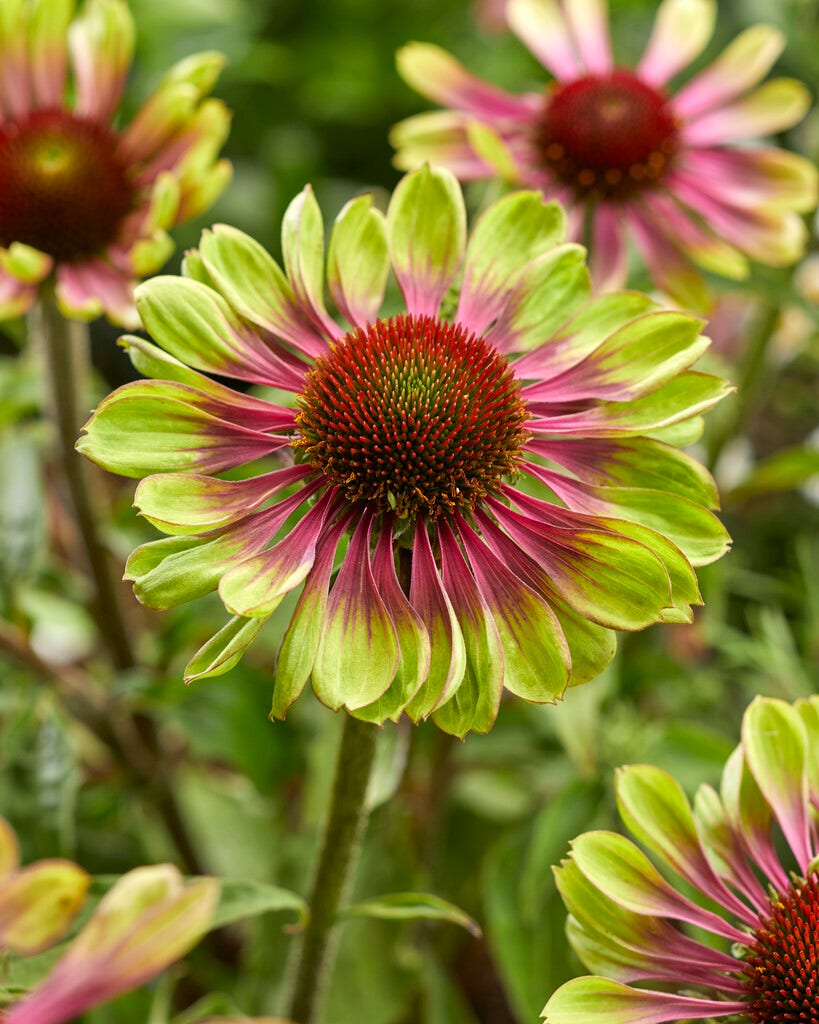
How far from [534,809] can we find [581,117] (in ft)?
2.14

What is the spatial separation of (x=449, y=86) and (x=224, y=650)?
694 mm

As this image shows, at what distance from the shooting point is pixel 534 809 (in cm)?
109

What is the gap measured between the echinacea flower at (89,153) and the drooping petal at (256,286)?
0.19 m

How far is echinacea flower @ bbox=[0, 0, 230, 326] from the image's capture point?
32.0 inches

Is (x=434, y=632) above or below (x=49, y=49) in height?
below

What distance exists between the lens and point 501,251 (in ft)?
2.12

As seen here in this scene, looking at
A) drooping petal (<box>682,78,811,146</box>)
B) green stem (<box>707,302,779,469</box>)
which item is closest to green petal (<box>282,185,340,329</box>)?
drooping petal (<box>682,78,811,146</box>)

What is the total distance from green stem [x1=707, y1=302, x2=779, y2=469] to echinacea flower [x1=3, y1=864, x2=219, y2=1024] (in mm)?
951

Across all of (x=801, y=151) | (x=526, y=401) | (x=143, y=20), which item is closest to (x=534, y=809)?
(x=526, y=401)

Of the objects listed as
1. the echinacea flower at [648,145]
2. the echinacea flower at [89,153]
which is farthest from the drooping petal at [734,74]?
the echinacea flower at [89,153]

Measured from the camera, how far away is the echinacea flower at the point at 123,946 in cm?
33

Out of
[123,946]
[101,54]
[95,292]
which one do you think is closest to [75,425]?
[95,292]

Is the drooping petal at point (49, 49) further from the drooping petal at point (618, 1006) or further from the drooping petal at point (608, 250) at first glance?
the drooping petal at point (618, 1006)

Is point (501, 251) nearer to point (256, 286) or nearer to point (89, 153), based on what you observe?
point (256, 286)
